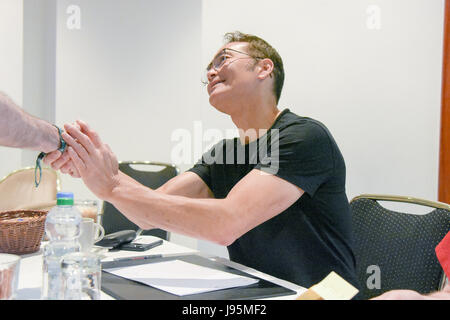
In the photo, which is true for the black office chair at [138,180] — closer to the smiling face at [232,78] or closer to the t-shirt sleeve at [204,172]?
the t-shirt sleeve at [204,172]

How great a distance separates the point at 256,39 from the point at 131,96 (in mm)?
1673

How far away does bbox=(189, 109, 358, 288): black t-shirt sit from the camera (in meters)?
1.30

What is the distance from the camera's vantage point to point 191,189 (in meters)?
1.67

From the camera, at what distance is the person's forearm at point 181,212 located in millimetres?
1198

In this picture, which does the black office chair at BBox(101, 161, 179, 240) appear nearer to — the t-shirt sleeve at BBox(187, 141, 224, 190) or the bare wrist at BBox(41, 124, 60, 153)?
the t-shirt sleeve at BBox(187, 141, 224, 190)

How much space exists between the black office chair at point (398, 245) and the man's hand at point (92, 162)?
0.78 metres

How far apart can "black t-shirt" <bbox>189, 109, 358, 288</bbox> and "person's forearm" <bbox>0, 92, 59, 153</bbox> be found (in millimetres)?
615

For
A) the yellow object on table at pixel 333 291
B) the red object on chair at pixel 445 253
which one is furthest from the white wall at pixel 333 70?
the yellow object on table at pixel 333 291

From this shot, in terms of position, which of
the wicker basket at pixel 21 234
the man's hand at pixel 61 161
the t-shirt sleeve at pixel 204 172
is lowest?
the wicker basket at pixel 21 234

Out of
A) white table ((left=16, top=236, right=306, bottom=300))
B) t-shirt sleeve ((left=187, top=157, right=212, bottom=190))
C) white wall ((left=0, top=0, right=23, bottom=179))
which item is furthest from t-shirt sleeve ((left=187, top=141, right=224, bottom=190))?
white wall ((left=0, top=0, right=23, bottom=179))

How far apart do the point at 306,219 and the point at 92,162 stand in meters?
0.67

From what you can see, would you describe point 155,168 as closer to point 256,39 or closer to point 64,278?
point 256,39

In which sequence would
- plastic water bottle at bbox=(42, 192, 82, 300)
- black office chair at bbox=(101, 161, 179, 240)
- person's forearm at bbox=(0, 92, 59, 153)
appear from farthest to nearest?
1. black office chair at bbox=(101, 161, 179, 240)
2. person's forearm at bbox=(0, 92, 59, 153)
3. plastic water bottle at bbox=(42, 192, 82, 300)

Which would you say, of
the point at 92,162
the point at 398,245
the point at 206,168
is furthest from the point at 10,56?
the point at 398,245
